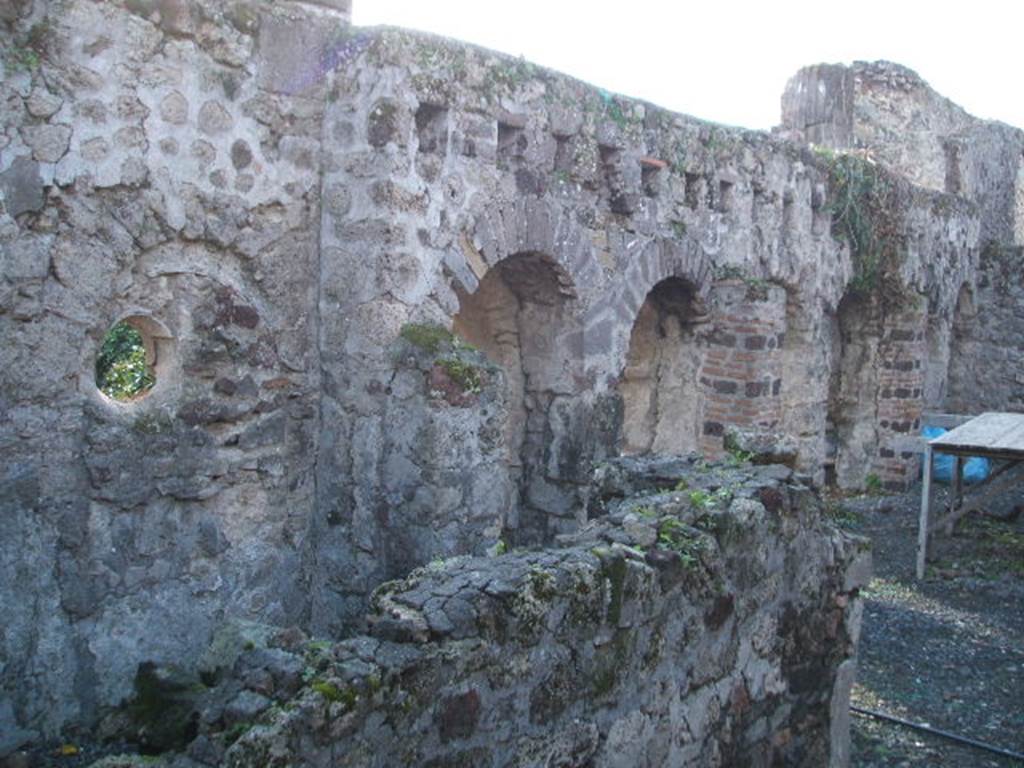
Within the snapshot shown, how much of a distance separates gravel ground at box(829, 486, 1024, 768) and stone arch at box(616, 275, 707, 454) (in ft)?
6.57

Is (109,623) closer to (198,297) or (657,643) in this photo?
(198,297)

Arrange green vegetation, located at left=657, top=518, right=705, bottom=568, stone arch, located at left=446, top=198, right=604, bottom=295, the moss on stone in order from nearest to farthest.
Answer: the moss on stone → green vegetation, located at left=657, top=518, right=705, bottom=568 → stone arch, located at left=446, top=198, right=604, bottom=295

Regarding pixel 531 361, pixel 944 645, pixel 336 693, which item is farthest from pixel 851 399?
pixel 336 693

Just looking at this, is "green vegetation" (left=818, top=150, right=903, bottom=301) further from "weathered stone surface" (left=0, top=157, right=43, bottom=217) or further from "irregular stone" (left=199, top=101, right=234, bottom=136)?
"weathered stone surface" (left=0, top=157, right=43, bottom=217)

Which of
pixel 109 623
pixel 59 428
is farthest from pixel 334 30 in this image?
pixel 109 623

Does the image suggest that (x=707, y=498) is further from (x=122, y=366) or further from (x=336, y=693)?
(x=122, y=366)

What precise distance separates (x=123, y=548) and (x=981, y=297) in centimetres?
1210

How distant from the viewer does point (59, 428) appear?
14.1 feet

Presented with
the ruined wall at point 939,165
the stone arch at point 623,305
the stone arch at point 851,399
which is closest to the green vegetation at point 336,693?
the stone arch at point 623,305

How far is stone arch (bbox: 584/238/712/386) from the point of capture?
6.81 meters

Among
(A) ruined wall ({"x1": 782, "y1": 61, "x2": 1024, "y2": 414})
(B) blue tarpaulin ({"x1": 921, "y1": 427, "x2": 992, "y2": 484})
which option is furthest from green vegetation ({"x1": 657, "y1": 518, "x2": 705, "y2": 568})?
(A) ruined wall ({"x1": 782, "y1": 61, "x2": 1024, "y2": 414})

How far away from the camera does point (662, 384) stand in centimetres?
867

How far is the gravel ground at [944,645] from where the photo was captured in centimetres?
532

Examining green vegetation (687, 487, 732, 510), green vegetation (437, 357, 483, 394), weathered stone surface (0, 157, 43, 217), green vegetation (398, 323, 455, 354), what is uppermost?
weathered stone surface (0, 157, 43, 217)
